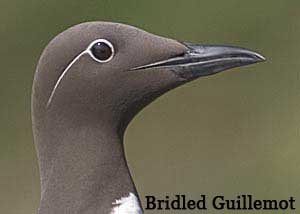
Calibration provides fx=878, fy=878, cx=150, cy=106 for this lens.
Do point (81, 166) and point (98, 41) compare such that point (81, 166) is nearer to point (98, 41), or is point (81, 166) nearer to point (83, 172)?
point (83, 172)

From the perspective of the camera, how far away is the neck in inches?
47.3

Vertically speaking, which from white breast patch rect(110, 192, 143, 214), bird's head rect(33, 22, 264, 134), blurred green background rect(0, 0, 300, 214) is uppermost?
blurred green background rect(0, 0, 300, 214)

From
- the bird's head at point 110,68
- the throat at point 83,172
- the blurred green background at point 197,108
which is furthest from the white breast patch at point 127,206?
the blurred green background at point 197,108

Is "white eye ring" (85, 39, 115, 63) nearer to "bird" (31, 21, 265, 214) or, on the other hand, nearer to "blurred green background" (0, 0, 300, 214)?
"bird" (31, 21, 265, 214)

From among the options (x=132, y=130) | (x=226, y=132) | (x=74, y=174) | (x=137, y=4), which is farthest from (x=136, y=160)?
(x=74, y=174)

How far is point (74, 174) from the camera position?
1211 mm

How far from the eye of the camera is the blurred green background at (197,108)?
6.44 feet

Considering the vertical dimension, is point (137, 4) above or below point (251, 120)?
above

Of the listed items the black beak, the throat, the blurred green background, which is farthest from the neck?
the blurred green background

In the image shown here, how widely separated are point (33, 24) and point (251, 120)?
1.78 ft

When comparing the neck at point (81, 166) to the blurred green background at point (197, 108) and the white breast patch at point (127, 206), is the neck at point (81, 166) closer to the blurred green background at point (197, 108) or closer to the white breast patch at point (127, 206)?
the white breast patch at point (127, 206)

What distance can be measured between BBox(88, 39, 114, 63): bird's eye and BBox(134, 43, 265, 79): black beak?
64mm

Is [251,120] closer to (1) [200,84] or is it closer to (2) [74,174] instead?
(1) [200,84]

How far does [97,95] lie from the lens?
3.90 feet
